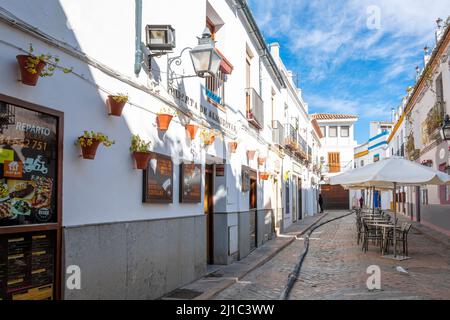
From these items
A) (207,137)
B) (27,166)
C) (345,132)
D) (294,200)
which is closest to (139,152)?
(27,166)

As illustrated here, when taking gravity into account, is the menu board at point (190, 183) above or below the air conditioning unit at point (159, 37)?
below

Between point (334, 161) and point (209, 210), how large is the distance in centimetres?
4224

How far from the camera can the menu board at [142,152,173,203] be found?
660 centimetres

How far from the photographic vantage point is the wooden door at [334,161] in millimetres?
50625

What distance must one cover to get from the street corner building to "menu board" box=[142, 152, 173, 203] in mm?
23

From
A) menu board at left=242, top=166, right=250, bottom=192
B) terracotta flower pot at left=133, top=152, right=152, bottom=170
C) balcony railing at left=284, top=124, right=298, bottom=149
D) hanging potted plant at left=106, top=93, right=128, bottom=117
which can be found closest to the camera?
hanging potted plant at left=106, top=93, right=128, bottom=117

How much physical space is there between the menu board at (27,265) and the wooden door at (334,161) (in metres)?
47.8

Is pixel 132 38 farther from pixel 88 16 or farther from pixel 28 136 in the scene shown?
pixel 28 136

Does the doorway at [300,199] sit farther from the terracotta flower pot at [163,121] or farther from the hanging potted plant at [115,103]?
the hanging potted plant at [115,103]

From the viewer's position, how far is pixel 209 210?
10.5 m

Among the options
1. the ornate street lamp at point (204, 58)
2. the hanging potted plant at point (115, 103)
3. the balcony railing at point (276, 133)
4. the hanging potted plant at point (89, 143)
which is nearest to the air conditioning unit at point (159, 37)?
the ornate street lamp at point (204, 58)

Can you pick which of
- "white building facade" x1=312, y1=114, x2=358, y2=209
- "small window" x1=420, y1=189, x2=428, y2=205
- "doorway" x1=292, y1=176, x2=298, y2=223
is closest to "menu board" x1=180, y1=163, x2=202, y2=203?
"small window" x1=420, y1=189, x2=428, y2=205

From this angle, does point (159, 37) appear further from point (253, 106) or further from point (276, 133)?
point (276, 133)

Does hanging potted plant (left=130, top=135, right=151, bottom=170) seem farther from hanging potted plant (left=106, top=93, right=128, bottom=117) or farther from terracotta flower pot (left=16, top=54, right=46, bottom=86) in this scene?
terracotta flower pot (left=16, top=54, right=46, bottom=86)
